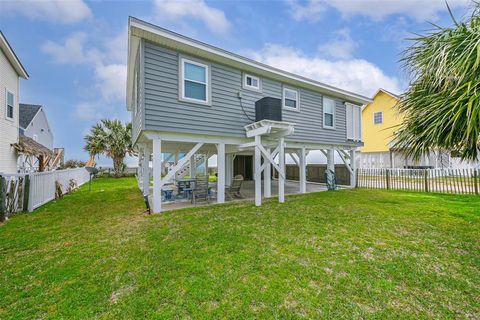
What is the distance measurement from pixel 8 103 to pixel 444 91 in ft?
54.8

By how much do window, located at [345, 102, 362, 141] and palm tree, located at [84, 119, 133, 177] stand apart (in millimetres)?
20293

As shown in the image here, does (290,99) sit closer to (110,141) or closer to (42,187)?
(42,187)

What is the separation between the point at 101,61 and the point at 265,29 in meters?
14.6

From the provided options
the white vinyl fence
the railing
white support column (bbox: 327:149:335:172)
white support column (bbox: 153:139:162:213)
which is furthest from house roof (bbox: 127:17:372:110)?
the railing

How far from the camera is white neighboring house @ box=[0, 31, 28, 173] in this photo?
32.8 ft

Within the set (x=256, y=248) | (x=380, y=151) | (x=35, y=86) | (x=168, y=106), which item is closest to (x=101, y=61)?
(x=35, y=86)

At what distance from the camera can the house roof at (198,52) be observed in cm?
612

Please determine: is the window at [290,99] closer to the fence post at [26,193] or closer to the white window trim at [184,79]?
the white window trim at [184,79]

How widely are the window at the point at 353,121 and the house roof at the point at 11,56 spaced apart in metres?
17.0

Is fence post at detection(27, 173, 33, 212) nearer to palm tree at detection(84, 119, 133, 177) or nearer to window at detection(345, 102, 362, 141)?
window at detection(345, 102, 362, 141)

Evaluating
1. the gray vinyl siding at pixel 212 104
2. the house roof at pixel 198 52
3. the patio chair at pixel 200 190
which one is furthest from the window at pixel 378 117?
the patio chair at pixel 200 190

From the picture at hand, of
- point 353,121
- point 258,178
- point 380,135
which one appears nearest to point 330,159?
point 353,121

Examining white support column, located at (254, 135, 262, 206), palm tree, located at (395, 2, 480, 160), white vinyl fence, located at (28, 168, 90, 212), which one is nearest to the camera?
palm tree, located at (395, 2, 480, 160)

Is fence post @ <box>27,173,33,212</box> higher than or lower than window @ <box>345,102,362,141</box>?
lower
